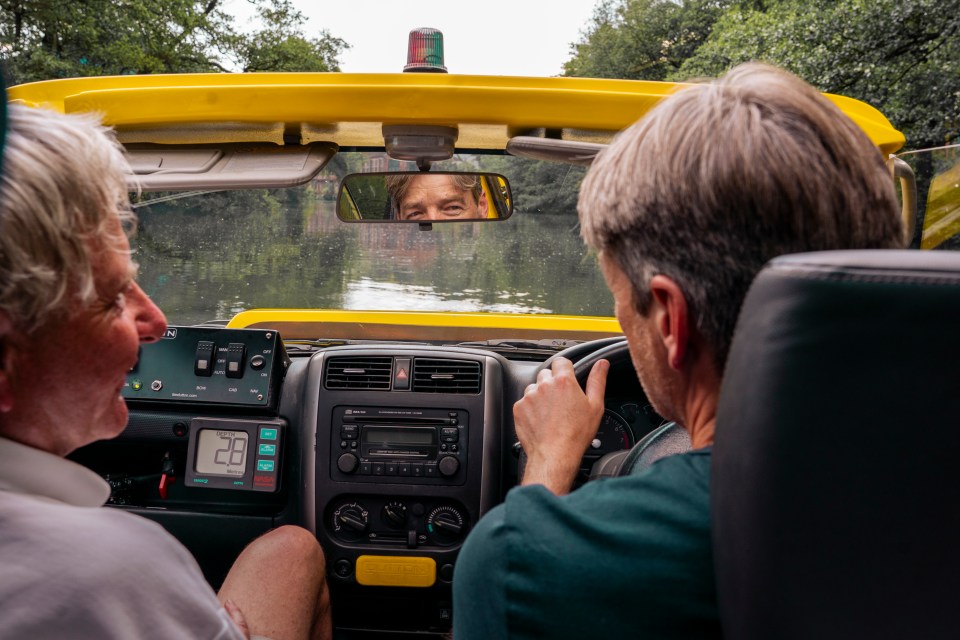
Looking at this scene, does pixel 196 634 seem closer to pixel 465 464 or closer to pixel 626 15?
pixel 465 464

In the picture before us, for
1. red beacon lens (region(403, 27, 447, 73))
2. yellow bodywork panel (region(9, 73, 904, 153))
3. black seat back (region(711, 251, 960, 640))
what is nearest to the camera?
black seat back (region(711, 251, 960, 640))

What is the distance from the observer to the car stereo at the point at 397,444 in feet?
10.9

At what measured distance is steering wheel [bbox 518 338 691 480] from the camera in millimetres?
2281

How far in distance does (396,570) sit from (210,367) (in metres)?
1.04

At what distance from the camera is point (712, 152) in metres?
1.26

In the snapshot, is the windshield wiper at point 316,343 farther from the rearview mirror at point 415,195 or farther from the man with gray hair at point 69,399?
the man with gray hair at point 69,399

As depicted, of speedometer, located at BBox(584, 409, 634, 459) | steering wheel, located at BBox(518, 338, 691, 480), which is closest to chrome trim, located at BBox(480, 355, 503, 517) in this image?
steering wheel, located at BBox(518, 338, 691, 480)

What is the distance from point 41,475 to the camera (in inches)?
50.0

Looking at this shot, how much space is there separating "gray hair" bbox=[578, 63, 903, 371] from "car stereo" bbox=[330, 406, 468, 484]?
80.3 inches

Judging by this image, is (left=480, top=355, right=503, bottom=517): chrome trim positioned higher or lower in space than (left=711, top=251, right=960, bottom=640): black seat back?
lower

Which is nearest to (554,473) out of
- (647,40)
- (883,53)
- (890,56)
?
(883,53)

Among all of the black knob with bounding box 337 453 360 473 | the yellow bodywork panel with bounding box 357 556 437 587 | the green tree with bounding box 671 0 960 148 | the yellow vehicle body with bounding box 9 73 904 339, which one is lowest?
the yellow bodywork panel with bounding box 357 556 437 587

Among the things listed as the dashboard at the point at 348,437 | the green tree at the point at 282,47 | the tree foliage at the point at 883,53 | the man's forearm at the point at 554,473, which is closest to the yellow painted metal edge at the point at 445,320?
the dashboard at the point at 348,437

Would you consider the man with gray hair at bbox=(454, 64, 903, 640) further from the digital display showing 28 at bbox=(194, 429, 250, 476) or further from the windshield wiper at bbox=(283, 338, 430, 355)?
the windshield wiper at bbox=(283, 338, 430, 355)
